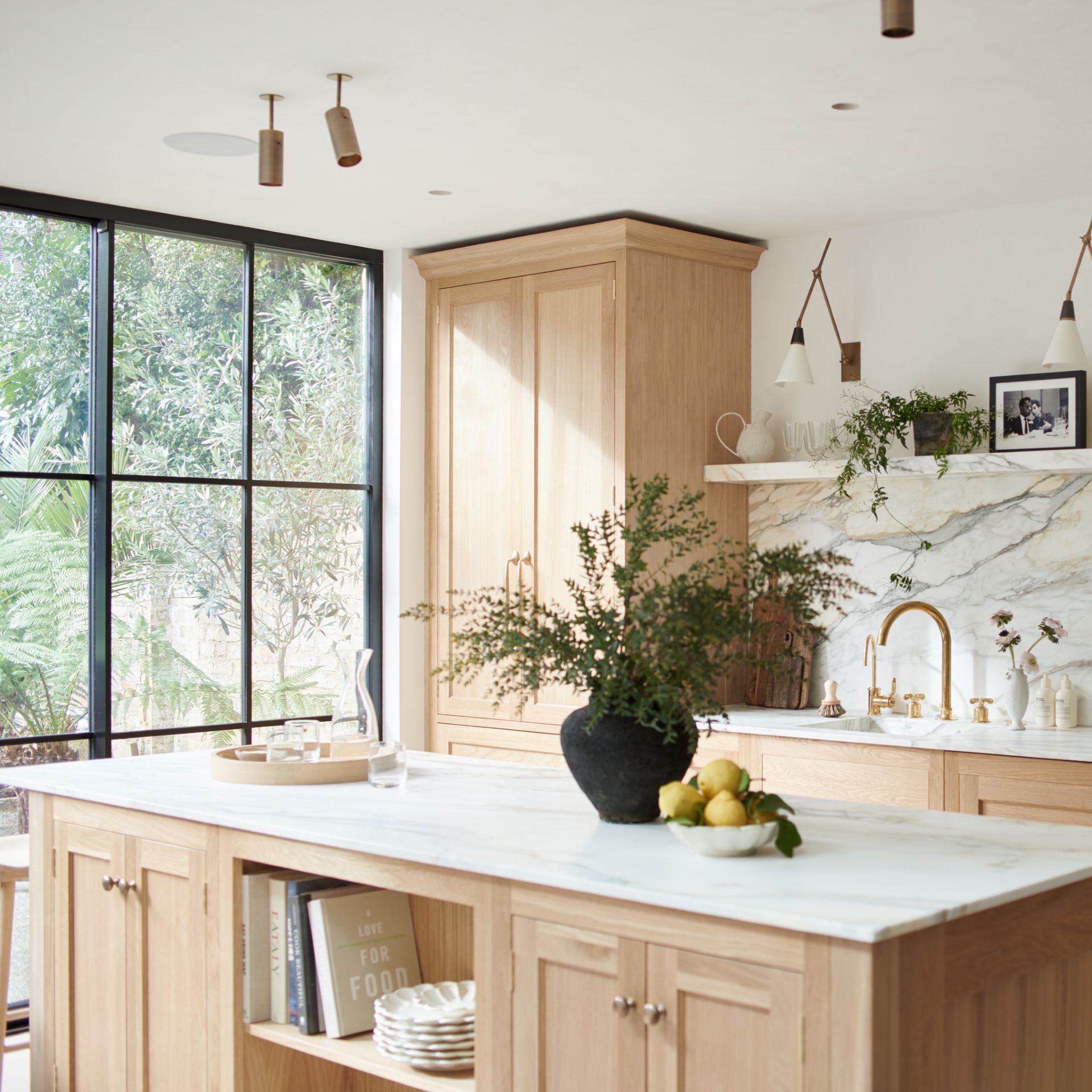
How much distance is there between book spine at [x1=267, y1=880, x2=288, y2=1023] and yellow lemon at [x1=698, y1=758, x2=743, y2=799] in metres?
0.94

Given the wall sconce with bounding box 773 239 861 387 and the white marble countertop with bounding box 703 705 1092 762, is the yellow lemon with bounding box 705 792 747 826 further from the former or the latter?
the wall sconce with bounding box 773 239 861 387

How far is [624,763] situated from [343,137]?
1518 mm

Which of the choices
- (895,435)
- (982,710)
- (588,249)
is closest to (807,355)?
(895,435)

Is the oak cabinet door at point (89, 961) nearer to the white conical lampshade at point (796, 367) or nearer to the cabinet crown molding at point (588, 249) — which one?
the cabinet crown molding at point (588, 249)

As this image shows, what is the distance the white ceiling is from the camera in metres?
2.97

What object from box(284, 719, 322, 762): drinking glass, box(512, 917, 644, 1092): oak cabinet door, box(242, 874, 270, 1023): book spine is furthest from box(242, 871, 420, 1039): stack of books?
box(512, 917, 644, 1092): oak cabinet door

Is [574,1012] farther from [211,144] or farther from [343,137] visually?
[211,144]

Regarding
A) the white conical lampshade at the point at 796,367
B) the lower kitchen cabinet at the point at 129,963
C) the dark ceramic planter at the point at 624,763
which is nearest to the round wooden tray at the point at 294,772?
the lower kitchen cabinet at the point at 129,963

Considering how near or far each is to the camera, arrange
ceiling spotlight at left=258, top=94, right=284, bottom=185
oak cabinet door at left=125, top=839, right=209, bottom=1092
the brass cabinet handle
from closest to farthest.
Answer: oak cabinet door at left=125, top=839, right=209, bottom=1092 → ceiling spotlight at left=258, top=94, right=284, bottom=185 → the brass cabinet handle

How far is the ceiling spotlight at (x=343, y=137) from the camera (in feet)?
9.59

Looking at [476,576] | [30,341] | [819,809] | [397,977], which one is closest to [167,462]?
[30,341]

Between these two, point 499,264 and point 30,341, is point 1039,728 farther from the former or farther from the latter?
point 30,341

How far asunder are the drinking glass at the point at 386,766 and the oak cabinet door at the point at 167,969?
39 cm

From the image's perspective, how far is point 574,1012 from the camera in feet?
6.90
